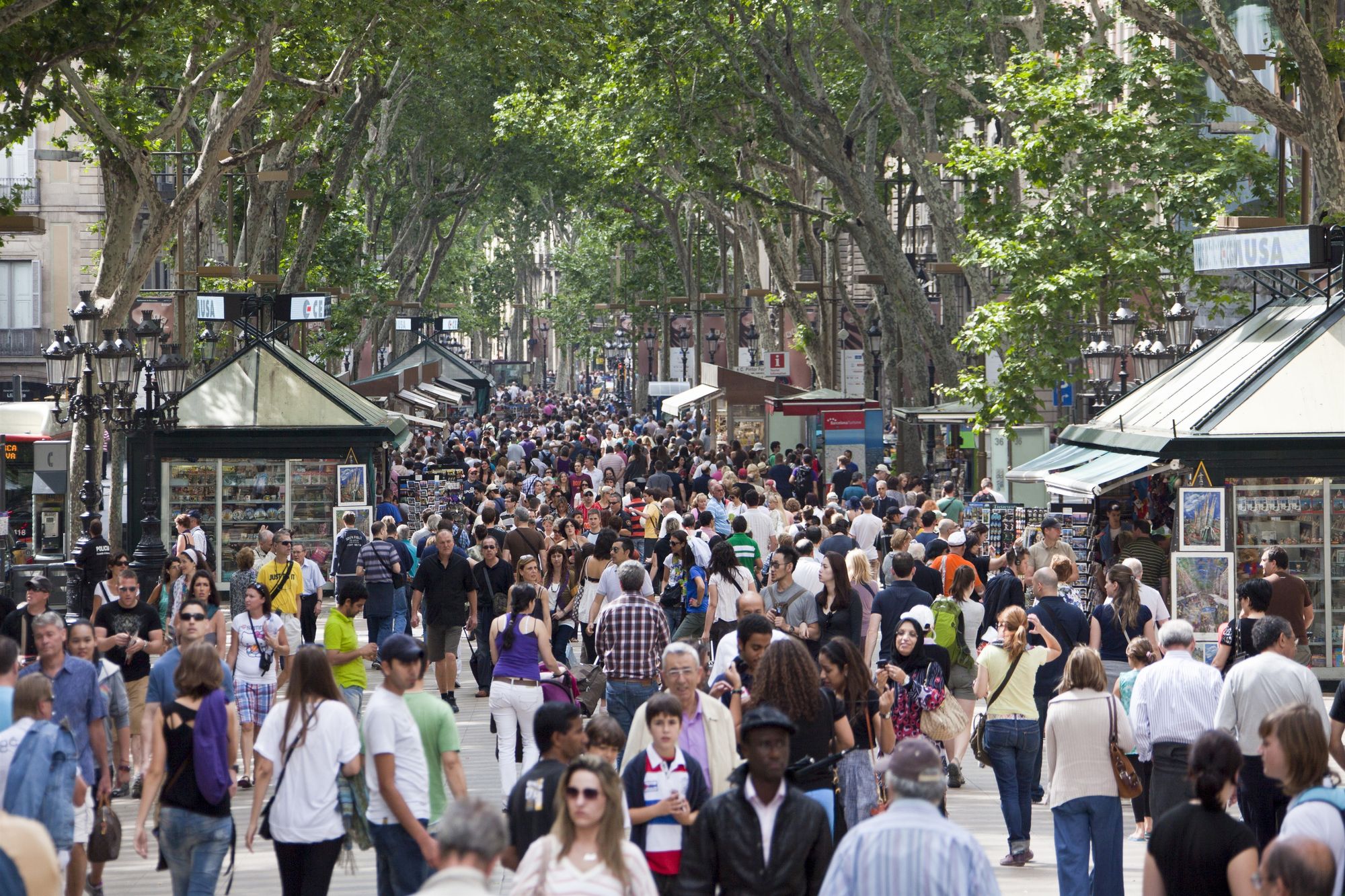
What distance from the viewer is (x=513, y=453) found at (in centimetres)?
3581

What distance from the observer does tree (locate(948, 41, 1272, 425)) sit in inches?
938

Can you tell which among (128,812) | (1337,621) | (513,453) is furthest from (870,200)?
(128,812)

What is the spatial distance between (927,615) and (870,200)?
19016 millimetres

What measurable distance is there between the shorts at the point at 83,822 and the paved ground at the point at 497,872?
74 centimetres

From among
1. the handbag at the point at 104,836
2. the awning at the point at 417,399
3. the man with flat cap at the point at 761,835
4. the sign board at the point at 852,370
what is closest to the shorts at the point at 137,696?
the handbag at the point at 104,836

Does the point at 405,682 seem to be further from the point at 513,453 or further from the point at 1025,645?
the point at 513,453

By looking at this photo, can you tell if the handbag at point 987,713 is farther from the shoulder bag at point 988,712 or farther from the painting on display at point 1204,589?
the painting on display at point 1204,589

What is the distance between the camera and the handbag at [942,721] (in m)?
10.2

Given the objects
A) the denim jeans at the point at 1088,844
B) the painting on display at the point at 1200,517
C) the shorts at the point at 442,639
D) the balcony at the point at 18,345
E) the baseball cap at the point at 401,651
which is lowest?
the denim jeans at the point at 1088,844

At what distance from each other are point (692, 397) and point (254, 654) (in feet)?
96.6

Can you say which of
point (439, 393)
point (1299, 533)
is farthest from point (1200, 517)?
point (439, 393)

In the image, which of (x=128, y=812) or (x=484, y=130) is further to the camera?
(x=484, y=130)

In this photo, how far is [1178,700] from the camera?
9000mm

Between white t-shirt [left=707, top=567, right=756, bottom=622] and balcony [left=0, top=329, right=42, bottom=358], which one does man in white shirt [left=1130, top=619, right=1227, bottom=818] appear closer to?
white t-shirt [left=707, top=567, right=756, bottom=622]
